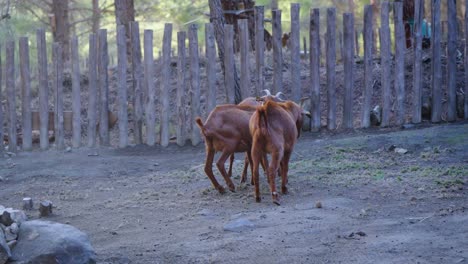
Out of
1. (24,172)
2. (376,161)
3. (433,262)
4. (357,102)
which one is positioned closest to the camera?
(433,262)

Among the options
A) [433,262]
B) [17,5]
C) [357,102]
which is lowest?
[433,262]

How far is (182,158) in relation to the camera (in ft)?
34.9

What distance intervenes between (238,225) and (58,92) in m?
5.91

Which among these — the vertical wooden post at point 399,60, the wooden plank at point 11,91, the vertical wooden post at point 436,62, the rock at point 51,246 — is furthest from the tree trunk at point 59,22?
the rock at point 51,246

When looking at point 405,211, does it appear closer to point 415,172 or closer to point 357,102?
point 415,172

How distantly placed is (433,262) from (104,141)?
733 centimetres

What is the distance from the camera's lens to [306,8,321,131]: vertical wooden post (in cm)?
1118

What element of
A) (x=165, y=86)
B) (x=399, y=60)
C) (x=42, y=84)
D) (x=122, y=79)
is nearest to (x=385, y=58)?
(x=399, y=60)

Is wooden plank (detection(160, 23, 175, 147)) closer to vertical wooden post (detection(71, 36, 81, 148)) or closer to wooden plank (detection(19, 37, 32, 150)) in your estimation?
vertical wooden post (detection(71, 36, 81, 148))

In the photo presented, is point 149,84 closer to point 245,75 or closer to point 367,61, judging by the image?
point 245,75

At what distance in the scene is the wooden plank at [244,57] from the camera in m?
11.1

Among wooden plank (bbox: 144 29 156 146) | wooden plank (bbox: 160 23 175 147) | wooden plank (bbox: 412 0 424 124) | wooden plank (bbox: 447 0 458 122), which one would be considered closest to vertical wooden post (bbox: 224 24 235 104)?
wooden plank (bbox: 160 23 175 147)

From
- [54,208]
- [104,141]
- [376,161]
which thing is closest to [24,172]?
[104,141]

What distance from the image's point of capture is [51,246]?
17.0ft
